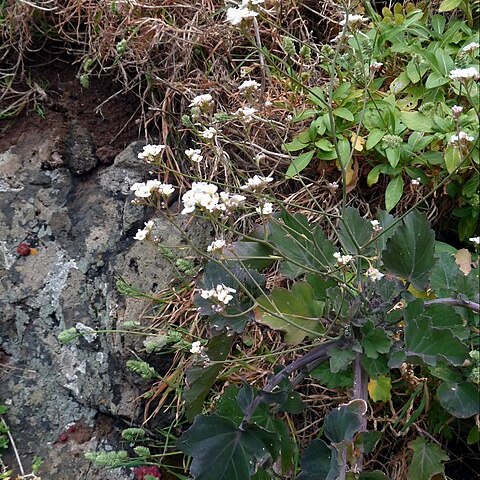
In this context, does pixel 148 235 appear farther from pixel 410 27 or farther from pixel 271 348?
pixel 410 27

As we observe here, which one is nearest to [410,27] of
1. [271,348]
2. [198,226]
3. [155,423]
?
[198,226]

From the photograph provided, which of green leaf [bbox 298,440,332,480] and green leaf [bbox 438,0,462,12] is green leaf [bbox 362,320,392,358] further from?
green leaf [bbox 438,0,462,12]

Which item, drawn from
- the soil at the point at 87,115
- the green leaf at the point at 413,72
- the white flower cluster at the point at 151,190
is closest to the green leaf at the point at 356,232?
the white flower cluster at the point at 151,190

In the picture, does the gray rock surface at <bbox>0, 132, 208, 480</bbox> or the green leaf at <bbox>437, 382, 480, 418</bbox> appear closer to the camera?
the green leaf at <bbox>437, 382, 480, 418</bbox>

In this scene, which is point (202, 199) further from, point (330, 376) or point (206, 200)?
point (330, 376)

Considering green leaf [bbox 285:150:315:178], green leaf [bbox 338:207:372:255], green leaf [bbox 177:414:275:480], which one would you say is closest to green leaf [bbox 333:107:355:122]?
green leaf [bbox 285:150:315:178]

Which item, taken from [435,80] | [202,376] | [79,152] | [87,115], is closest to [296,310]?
[202,376]
